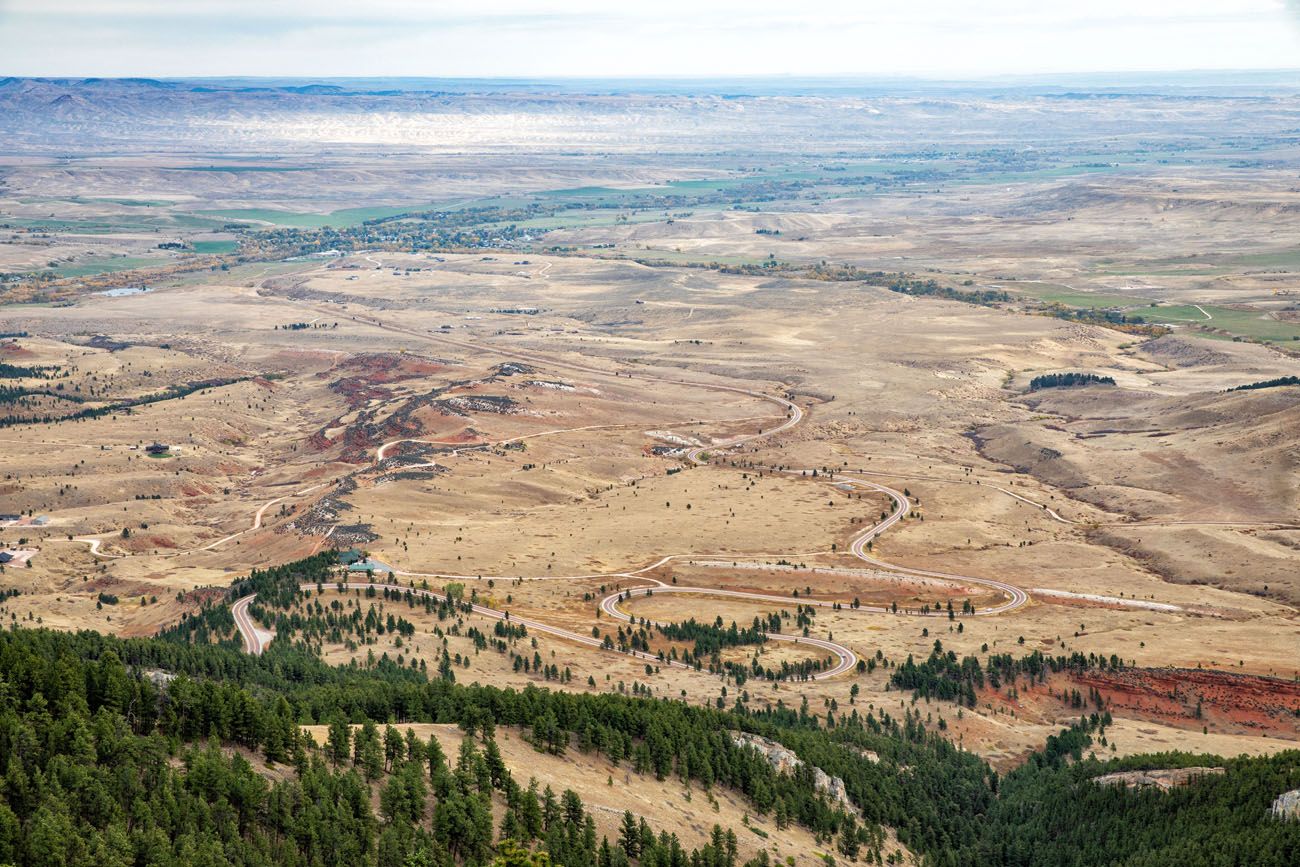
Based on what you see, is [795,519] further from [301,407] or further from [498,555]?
[301,407]

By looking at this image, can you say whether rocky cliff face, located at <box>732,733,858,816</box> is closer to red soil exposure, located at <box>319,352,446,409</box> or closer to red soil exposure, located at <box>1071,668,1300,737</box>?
red soil exposure, located at <box>1071,668,1300,737</box>

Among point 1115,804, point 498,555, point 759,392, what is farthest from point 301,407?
point 1115,804

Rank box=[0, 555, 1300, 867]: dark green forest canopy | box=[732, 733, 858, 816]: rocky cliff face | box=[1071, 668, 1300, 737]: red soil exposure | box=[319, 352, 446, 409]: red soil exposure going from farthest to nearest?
box=[319, 352, 446, 409]: red soil exposure → box=[1071, 668, 1300, 737]: red soil exposure → box=[732, 733, 858, 816]: rocky cliff face → box=[0, 555, 1300, 867]: dark green forest canopy

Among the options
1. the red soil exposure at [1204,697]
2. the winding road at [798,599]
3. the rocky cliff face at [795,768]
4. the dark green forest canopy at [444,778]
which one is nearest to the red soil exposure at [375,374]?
the winding road at [798,599]

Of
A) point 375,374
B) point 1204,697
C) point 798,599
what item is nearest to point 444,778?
point 1204,697

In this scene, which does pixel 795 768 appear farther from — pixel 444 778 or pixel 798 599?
pixel 798 599

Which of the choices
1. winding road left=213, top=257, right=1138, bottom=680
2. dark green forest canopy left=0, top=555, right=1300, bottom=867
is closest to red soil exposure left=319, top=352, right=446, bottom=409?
winding road left=213, top=257, right=1138, bottom=680

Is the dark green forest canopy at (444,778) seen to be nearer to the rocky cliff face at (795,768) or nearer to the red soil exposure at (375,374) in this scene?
the rocky cliff face at (795,768)
